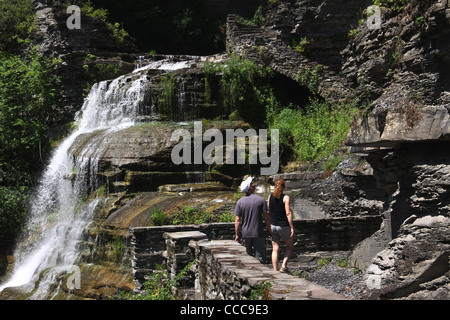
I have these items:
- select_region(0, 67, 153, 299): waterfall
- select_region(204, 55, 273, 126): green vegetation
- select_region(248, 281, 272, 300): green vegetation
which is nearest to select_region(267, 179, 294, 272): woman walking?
select_region(248, 281, 272, 300): green vegetation

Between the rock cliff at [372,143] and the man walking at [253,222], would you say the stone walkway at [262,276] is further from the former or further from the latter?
the rock cliff at [372,143]

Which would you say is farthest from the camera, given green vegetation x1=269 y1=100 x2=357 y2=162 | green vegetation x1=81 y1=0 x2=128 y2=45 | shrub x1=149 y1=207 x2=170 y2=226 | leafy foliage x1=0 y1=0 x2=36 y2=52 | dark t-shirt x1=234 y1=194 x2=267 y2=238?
green vegetation x1=81 y1=0 x2=128 y2=45

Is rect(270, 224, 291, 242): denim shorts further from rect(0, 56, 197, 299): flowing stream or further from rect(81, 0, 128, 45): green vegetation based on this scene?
rect(81, 0, 128, 45): green vegetation

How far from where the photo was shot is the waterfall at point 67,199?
1157 centimetres

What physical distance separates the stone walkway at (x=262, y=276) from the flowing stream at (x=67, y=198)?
605cm

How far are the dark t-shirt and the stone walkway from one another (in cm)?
56

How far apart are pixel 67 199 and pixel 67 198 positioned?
48 millimetres

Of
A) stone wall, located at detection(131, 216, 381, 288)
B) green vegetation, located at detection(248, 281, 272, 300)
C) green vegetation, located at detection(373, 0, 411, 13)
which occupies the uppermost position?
green vegetation, located at detection(373, 0, 411, 13)

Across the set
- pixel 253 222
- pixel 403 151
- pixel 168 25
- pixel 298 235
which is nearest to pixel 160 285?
pixel 253 222

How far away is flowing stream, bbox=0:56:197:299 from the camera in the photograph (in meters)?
Result: 11.5

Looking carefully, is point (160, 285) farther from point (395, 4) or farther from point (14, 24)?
point (14, 24)

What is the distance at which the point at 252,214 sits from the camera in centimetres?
682

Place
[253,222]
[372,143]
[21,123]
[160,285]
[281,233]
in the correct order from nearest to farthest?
[253,222], [281,233], [372,143], [160,285], [21,123]
